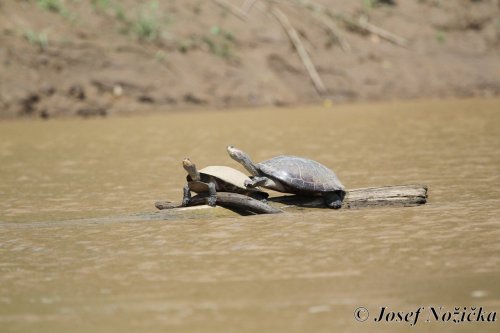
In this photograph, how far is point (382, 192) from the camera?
6.62 metres

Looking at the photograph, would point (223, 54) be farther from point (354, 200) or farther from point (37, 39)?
point (354, 200)

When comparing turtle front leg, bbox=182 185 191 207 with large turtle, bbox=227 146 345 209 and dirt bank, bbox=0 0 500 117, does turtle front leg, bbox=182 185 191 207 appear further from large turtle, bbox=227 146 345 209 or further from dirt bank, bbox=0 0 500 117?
dirt bank, bbox=0 0 500 117

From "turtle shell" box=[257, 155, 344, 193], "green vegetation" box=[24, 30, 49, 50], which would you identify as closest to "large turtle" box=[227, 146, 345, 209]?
"turtle shell" box=[257, 155, 344, 193]

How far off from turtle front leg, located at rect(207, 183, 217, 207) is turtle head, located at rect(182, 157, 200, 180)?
0.42ft

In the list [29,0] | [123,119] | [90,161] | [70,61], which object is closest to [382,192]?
[90,161]

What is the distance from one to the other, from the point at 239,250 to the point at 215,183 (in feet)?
3.64

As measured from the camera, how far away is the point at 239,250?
18.0 ft

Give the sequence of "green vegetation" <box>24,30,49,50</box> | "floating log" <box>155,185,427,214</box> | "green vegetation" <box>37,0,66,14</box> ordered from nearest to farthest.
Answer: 1. "floating log" <box>155,185,427,214</box>
2. "green vegetation" <box>24,30,49,50</box>
3. "green vegetation" <box>37,0,66,14</box>

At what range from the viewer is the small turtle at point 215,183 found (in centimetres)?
641

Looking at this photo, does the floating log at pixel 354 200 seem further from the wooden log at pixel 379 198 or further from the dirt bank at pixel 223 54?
the dirt bank at pixel 223 54

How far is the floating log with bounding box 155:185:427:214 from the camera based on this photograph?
6539 millimetres

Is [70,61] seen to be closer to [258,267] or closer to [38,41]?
[38,41]

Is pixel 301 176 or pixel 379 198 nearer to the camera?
pixel 301 176

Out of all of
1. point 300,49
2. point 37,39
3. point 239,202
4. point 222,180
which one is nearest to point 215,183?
point 222,180
